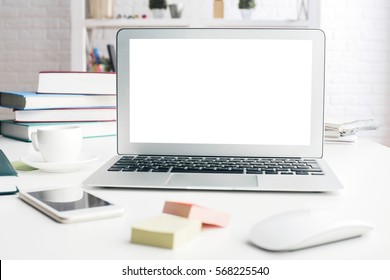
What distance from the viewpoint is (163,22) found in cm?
285

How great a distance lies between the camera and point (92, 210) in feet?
2.20

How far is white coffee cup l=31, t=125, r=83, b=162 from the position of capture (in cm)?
99

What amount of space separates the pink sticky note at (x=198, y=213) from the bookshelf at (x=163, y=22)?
2.28 meters

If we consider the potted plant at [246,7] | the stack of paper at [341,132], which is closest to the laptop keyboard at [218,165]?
the stack of paper at [341,132]

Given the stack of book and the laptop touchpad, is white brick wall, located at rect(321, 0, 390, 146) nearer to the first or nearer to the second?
the stack of book

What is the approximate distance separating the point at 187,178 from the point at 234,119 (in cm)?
21

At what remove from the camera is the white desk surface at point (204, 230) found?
0.55 m

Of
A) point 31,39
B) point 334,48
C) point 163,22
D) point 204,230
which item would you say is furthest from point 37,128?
point 334,48

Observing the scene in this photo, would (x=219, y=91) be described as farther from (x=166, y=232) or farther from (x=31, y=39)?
(x=31, y=39)

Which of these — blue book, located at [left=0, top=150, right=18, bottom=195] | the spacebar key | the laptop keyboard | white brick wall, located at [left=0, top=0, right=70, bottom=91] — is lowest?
blue book, located at [left=0, top=150, right=18, bottom=195]

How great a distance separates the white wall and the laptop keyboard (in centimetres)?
261

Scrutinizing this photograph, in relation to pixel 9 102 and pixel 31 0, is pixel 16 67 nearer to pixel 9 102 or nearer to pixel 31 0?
pixel 31 0

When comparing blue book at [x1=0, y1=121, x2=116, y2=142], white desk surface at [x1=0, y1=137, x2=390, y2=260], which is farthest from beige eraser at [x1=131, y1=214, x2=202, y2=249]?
blue book at [x1=0, y1=121, x2=116, y2=142]

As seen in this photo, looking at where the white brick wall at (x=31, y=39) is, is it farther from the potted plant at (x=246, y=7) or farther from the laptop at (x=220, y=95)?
the laptop at (x=220, y=95)
